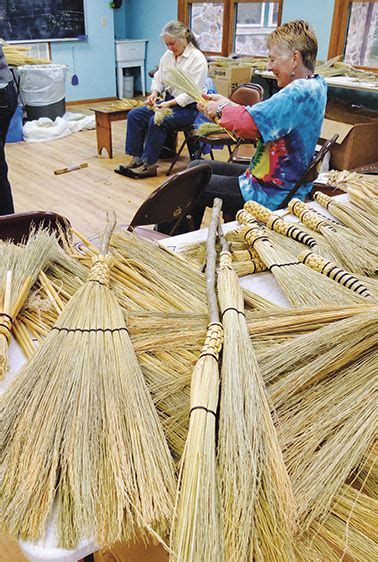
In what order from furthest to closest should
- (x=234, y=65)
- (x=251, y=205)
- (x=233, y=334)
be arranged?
(x=234, y=65), (x=251, y=205), (x=233, y=334)

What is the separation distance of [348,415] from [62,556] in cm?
48

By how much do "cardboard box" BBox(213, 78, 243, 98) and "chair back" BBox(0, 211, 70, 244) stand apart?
4466 millimetres

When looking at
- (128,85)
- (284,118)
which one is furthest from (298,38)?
(128,85)

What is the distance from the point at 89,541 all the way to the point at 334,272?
0.83 meters

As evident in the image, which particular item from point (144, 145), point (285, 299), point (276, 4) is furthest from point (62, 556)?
point (276, 4)

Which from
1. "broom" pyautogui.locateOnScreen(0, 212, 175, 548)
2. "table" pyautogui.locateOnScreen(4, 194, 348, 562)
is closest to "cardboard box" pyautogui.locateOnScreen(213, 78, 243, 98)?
"table" pyautogui.locateOnScreen(4, 194, 348, 562)

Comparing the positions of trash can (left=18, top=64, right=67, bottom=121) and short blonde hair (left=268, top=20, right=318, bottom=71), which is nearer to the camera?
short blonde hair (left=268, top=20, right=318, bottom=71)

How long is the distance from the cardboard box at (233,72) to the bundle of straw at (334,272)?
16.0 feet

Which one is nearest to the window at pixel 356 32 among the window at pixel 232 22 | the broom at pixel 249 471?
the window at pixel 232 22

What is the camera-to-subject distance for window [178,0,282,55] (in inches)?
250

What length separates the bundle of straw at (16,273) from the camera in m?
0.99

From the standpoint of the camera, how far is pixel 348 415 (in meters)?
0.81

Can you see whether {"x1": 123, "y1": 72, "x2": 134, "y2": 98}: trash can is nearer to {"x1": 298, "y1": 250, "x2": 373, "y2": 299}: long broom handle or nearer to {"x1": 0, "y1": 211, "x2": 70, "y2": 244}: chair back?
{"x1": 0, "y1": 211, "x2": 70, "y2": 244}: chair back

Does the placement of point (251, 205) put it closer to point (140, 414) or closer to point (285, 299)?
point (285, 299)
